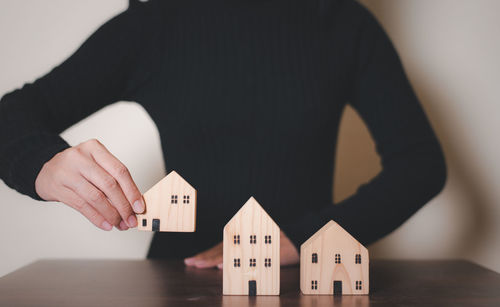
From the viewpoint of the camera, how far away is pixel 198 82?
112cm

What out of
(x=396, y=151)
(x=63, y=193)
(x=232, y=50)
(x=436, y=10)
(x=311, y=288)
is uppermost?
(x=436, y=10)

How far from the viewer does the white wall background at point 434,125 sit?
1522 millimetres

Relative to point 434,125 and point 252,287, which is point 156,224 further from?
point 434,125

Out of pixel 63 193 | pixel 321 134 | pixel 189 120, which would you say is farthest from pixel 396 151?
pixel 63 193

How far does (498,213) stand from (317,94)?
0.96 metres

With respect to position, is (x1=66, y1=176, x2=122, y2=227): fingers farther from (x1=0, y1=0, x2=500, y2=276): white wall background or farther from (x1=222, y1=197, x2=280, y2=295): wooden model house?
(x1=0, y1=0, x2=500, y2=276): white wall background

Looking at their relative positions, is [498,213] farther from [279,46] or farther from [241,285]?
[241,285]

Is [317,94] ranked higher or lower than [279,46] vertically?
lower

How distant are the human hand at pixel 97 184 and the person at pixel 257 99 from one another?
32cm

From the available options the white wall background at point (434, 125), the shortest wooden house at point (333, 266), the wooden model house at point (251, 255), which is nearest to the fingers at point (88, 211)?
the wooden model house at point (251, 255)

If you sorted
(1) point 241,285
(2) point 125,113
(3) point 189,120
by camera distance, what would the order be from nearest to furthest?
(1) point 241,285
(3) point 189,120
(2) point 125,113

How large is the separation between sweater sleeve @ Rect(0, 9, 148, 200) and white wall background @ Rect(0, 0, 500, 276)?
1.53 ft

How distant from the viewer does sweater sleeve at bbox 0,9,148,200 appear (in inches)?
32.5

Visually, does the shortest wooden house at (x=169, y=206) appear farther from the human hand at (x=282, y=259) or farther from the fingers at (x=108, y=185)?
the human hand at (x=282, y=259)
